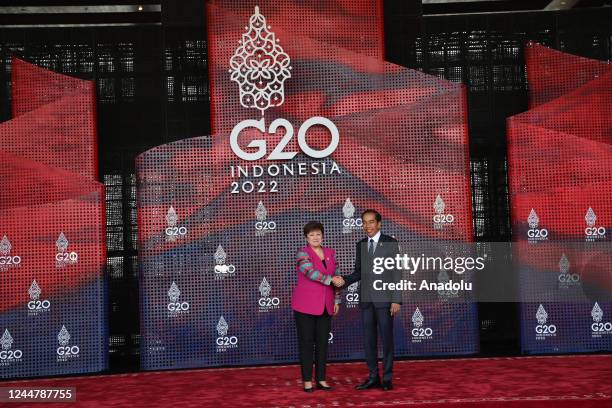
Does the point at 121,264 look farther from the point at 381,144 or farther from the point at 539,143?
the point at 539,143

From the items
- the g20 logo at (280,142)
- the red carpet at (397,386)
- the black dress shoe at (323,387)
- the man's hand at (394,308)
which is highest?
the g20 logo at (280,142)

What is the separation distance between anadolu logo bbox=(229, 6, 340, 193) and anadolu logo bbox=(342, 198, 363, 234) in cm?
37

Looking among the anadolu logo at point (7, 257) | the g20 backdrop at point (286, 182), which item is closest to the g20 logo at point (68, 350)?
the g20 backdrop at point (286, 182)

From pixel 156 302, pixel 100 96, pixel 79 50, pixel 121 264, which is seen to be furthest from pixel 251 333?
pixel 79 50

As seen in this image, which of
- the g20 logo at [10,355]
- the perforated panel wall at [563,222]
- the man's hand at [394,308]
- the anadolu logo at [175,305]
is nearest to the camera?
the man's hand at [394,308]

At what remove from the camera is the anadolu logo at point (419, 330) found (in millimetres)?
7254

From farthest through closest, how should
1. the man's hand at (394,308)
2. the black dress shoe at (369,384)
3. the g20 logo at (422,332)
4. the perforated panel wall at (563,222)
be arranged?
1. the perforated panel wall at (563,222)
2. the g20 logo at (422,332)
3. the black dress shoe at (369,384)
4. the man's hand at (394,308)

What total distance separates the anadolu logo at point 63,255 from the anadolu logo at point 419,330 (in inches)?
133

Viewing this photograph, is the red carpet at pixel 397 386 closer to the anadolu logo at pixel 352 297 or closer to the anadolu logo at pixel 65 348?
the anadolu logo at pixel 65 348

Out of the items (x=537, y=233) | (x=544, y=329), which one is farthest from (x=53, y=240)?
(x=544, y=329)

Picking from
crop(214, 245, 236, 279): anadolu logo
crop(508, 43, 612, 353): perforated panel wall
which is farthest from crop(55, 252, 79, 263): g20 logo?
crop(508, 43, 612, 353): perforated panel wall

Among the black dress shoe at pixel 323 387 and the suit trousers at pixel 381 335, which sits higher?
the suit trousers at pixel 381 335

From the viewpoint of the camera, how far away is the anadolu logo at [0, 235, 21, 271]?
7074 millimetres

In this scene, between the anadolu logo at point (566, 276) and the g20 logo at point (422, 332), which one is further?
the anadolu logo at point (566, 276)
